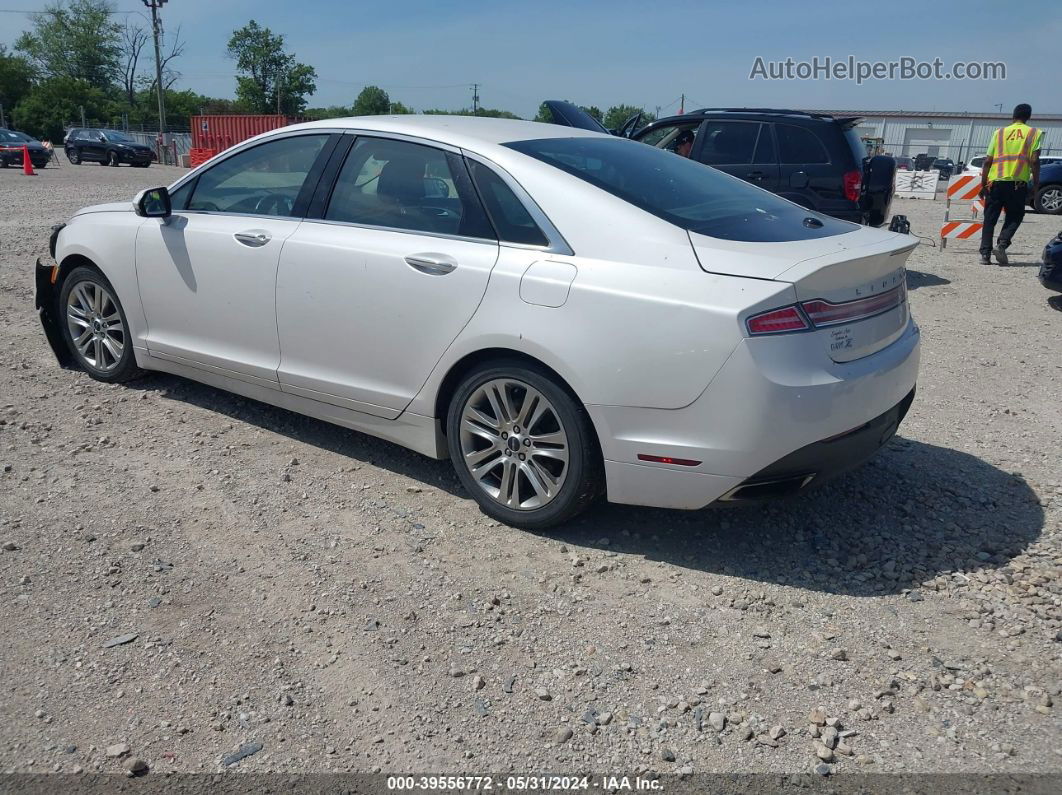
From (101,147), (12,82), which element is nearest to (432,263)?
(101,147)

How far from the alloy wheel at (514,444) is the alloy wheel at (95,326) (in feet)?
8.70

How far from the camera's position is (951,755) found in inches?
97.3

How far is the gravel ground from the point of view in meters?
2.54

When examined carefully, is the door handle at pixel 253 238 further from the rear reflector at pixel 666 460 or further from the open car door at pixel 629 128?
the open car door at pixel 629 128

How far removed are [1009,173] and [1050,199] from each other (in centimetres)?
1087

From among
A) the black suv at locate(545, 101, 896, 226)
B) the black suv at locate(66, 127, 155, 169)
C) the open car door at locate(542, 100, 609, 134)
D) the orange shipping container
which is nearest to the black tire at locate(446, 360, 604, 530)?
the open car door at locate(542, 100, 609, 134)

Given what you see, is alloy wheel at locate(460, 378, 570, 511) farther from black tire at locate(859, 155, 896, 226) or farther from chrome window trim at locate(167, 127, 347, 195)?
black tire at locate(859, 155, 896, 226)

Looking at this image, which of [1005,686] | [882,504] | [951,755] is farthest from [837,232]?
[951,755]

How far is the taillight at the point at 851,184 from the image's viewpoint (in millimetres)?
9125

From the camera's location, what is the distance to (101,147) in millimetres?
35406

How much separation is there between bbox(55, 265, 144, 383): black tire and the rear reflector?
3.35 m

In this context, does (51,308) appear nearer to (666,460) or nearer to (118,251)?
(118,251)

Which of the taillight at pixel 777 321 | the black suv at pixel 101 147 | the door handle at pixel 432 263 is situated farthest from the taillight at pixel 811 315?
the black suv at pixel 101 147

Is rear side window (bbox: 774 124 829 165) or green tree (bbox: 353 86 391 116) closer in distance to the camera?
rear side window (bbox: 774 124 829 165)
